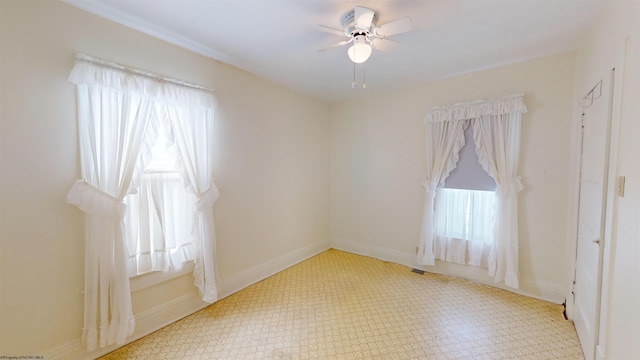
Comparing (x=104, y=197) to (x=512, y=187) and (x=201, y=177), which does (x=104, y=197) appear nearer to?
(x=201, y=177)

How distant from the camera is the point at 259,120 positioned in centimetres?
315

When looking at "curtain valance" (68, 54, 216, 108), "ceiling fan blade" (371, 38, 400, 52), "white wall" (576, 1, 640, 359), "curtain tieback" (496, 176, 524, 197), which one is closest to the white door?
"white wall" (576, 1, 640, 359)

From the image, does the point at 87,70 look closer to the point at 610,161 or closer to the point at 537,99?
the point at 610,161

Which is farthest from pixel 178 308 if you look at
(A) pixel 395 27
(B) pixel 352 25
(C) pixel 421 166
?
(C) pixel 421 166

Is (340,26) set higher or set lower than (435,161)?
higher

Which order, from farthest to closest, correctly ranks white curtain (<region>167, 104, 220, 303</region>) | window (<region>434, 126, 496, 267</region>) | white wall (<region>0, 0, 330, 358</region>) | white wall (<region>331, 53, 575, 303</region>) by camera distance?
1. window (<region>434, 126, 496, 267</region>)
2. white wall (<region>331, 53, 575, 303</region>)
3. white curtain (<region>167, 104, 220, 303</region>)
4. white wall (<region>0, 0, 330, 358</region>)

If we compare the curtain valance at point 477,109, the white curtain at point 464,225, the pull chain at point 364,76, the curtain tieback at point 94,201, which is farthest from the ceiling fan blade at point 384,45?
the curtain tieback at point 94,201

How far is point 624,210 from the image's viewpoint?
136 cm

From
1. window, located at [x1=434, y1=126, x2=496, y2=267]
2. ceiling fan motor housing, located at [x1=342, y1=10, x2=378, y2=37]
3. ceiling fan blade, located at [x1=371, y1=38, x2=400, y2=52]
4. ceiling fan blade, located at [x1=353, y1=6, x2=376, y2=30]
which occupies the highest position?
ceiling fan blade, located at [x1=371, y1=38, x2=400, y2=52]

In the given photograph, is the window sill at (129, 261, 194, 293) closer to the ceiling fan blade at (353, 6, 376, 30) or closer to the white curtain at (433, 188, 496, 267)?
the ceiling fan blade at (353, 6, 376, 30)

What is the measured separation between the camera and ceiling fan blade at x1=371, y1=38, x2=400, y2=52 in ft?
7.33

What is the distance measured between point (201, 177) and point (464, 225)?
10.3 feet

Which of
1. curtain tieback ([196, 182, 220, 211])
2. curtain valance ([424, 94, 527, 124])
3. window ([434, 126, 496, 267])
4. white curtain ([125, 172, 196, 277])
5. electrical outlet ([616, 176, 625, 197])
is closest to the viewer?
electrical outlet ([616, 176, 625, 197])

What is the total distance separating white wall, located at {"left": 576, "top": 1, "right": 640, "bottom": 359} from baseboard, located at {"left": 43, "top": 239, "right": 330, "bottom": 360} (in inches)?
120
